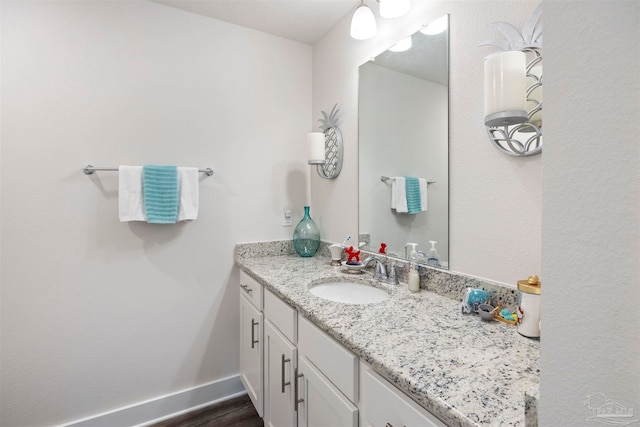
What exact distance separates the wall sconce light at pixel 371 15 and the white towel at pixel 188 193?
116cm

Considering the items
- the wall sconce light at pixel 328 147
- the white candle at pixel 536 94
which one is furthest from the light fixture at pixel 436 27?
the wall sconce light at pixel 328 147

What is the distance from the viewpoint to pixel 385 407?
76 cm

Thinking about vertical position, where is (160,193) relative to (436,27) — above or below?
below

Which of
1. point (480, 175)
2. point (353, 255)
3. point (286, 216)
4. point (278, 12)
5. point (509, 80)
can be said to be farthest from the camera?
point (286, 216)

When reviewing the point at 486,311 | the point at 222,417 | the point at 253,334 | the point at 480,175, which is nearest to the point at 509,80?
the point at 480,175

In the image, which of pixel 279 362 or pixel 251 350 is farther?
pixel 251 350

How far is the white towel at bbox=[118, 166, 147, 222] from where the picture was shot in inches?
63.0

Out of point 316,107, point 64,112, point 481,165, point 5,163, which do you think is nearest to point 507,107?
point 481,165

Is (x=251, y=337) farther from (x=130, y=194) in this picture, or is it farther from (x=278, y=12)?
(x=278, y=12)

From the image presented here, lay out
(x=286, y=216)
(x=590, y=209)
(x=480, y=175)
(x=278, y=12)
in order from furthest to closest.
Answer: (x=286, y=216)
(x=278, y=12)
(x=480, y=175)
(x=590, y=209)

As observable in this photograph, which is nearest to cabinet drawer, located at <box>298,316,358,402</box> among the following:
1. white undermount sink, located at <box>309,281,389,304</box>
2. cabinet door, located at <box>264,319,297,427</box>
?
cabinet door, located at <box>264,319,297,427</box>

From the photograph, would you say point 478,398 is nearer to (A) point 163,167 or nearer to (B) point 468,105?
(B) point 468,105

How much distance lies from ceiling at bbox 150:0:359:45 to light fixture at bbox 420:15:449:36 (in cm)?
62

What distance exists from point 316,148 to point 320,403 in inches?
54.1
